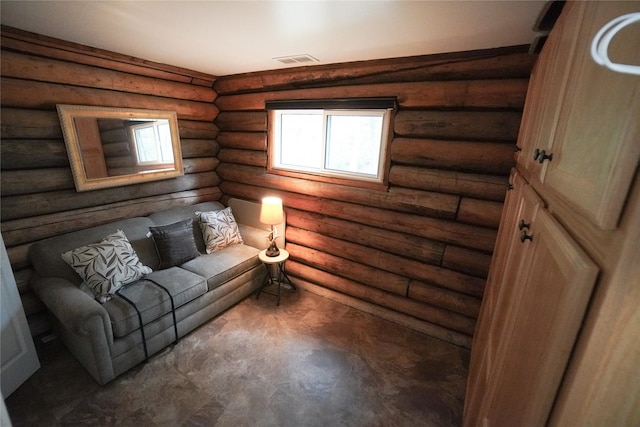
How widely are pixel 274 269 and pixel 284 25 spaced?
8.49 ft

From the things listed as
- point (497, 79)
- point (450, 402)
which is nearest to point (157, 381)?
point (450, 402)

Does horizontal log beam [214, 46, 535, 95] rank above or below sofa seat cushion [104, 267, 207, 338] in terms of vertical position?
above

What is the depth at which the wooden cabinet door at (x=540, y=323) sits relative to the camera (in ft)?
1.73

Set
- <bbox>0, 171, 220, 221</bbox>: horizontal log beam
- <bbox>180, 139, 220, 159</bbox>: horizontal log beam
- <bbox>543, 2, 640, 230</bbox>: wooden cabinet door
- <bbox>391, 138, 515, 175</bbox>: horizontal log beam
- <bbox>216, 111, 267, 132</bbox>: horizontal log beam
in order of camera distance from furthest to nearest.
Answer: <bbox>180, 139, 220, 159</bbox>: horizontal log beam
<bbox>216, 111, 267, 132</bbox>: horizontal log beam
<bbox>0, 171, 220, 221</bbox>: horizontal log beam
<bbox>391, 138, 515, 175</bbox>: horizontal log beam
<bbox>543, 2, 640, 230</bbox>: wooden cabinet door

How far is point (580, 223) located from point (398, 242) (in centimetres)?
212

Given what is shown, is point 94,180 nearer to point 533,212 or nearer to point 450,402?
point 533,212

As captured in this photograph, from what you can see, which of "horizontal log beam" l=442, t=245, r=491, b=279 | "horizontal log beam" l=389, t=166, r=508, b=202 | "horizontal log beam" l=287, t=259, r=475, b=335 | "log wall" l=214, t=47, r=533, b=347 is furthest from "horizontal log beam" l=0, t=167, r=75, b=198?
"horizontal log beam" l=442, t=245, r=491, b=279

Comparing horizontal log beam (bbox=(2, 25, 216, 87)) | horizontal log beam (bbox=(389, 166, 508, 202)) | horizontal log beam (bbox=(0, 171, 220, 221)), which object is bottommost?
horizontal log beam (bbox=(0, 171, 220, 221))

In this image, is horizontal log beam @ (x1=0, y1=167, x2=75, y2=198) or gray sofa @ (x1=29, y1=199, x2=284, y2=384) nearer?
gray sofa @ (x1=29, y1=199, x2=284, y2=384)

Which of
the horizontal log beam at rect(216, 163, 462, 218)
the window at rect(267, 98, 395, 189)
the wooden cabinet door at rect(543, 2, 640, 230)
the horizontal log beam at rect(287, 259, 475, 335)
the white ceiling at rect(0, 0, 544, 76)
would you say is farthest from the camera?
the window at rect(267, 98, 395, 189)

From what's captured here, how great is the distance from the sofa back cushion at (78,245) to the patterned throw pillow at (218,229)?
1.74ft

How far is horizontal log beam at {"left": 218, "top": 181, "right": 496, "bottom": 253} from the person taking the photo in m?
2.31

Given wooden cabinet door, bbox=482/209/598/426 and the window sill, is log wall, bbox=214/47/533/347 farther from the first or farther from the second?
wooden cabinet door, bbox=482/209/598/426

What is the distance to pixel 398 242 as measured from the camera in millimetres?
2668
